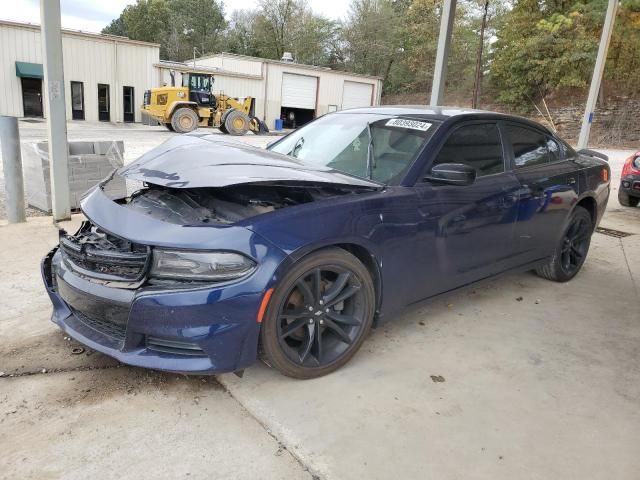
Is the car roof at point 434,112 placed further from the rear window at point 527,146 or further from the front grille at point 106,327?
the front grille at point 106,327

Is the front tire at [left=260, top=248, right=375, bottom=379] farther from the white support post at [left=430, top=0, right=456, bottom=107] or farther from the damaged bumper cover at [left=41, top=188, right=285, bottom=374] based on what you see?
the white support post at [left=430, top=0, right=456, bottom=107]

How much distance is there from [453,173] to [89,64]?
2775cm

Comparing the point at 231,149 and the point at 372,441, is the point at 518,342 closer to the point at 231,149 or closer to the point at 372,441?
the point at 372,441

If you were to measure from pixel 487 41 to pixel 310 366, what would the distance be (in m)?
42.4

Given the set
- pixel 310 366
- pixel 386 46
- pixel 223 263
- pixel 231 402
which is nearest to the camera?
pixel 223 263

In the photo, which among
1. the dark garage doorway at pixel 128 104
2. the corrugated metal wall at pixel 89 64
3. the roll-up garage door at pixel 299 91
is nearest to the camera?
the corrugated metal wall at pixel 89 64

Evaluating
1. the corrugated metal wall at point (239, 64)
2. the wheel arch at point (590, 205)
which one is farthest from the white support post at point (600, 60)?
the corrugated metal wall at point (239, 64)

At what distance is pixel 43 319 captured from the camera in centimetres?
320

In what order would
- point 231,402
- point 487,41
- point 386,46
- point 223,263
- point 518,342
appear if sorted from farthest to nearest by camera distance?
point 386,46 < point 487,41 < point 518,342 < point 231,402 < point 223,263

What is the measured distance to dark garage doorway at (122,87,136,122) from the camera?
27617mm

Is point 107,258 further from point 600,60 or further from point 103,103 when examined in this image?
point 103,103

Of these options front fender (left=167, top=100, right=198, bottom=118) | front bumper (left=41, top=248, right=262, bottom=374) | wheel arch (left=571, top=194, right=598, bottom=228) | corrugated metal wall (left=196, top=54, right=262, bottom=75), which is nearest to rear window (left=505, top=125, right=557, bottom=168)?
wheel arch (left=571, top=194, right=598, bottom=228)

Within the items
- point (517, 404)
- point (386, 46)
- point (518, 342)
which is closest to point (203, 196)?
point (517, 404)

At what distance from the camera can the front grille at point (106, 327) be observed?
7.79 feet
